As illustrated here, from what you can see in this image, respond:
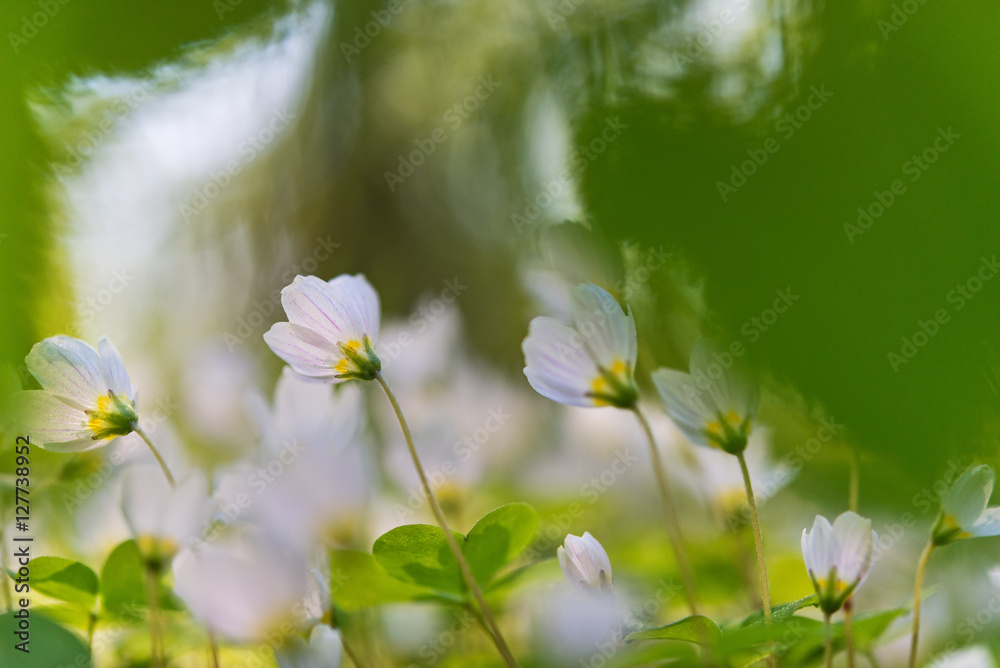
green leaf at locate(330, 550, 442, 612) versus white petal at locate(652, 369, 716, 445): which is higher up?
white petal at locate(652, 369, 716, 445)

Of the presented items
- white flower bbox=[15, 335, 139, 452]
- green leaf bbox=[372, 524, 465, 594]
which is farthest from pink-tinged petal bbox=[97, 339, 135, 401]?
green leaf bbox=[372, 524, 465, 594]

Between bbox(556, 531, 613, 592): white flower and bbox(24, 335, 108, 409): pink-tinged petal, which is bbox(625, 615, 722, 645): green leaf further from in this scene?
bbox(24, 335, 108, 409): pink-tinged petal

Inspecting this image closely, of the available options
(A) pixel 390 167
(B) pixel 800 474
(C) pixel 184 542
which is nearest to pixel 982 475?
(B) pixel 800 474

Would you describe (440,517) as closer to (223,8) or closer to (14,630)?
(14,630)

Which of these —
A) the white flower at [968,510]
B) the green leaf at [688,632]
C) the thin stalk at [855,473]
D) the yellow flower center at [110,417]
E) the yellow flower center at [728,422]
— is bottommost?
the green leaf at [688,632]

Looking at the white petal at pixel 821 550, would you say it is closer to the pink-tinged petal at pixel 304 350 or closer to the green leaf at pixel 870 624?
the green leaf at pixel 870 624

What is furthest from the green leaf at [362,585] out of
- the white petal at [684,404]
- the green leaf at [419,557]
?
the white petal at [684,404]
